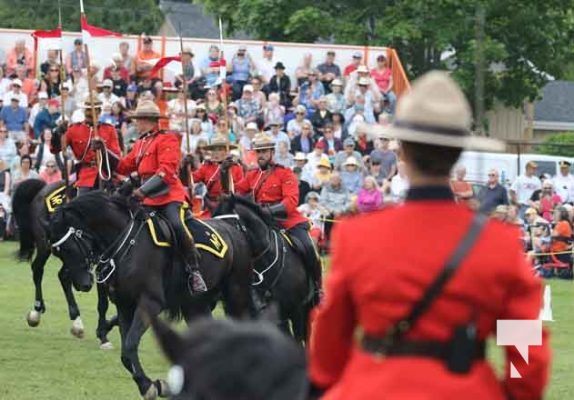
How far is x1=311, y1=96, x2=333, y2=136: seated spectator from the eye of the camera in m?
28.3

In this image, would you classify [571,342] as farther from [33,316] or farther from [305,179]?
[305,179]

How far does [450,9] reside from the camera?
3994cm

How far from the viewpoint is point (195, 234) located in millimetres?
13961

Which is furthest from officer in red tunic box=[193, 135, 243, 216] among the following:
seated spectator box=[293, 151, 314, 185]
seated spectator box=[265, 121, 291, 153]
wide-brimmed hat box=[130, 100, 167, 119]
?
seated spectator box=[265, 121, 291, 153]

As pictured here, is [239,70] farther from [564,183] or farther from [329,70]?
Result: [564,183]

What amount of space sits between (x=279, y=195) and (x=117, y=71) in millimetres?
12890

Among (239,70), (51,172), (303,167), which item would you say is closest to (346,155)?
(303,167)

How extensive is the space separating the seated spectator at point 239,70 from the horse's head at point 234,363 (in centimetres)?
2391

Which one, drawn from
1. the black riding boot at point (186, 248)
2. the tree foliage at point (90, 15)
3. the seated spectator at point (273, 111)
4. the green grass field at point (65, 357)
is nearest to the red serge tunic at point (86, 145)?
the green grass field at point (65, 357)

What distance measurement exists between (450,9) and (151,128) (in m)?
27.0

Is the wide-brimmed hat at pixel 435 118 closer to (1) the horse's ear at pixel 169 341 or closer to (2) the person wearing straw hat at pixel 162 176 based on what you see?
(1) the horse's ear at pixel 169 341

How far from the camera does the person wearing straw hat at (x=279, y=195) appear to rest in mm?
15039

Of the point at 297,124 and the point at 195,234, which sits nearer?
the point at 195,234

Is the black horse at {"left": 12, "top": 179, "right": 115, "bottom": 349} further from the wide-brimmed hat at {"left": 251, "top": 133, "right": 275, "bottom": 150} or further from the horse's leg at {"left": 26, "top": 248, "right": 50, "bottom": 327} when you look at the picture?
the wide-brimmed hat at {"left": 251, "top": 133, "right": 275, "bottom": 150}
